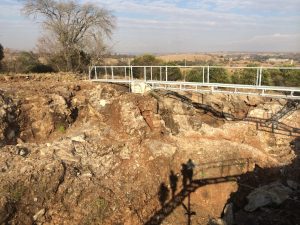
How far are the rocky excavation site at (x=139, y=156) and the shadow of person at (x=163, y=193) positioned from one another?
58 millimetres

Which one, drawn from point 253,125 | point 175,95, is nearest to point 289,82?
point 253,125

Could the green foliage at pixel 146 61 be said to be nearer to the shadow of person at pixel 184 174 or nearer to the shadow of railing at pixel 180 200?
the shadow of person at pixel 184 174

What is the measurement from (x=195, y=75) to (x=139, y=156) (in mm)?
11351

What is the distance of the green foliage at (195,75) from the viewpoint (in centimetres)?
2615

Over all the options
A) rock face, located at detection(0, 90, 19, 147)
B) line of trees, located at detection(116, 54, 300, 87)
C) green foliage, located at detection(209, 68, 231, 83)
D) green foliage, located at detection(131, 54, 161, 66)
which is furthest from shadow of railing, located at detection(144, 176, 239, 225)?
green foliage, located at detection(131, 54, 161, 66)

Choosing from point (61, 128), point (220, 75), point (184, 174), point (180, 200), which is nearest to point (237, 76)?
point (220, 75)

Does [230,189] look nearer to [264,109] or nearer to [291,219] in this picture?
[291,219]

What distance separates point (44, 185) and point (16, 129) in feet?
13.9

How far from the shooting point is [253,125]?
70.5ft

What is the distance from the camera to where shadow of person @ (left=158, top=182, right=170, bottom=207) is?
15.5m

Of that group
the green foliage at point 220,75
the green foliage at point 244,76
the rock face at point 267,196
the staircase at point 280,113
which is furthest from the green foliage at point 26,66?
the rock face at point 267,196

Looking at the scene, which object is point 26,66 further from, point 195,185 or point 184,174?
point 195,185

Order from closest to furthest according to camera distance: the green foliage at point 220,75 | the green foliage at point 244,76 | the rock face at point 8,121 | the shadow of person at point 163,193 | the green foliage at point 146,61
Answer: the shadow of person at point 163,193 → the rock face at point 8,121 → the green foliage at point 244,76 → the green foliage at point 220,75 → the green foliage at point 146,61

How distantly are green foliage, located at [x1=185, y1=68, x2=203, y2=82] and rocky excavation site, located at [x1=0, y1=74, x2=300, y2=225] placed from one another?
12.3ft
